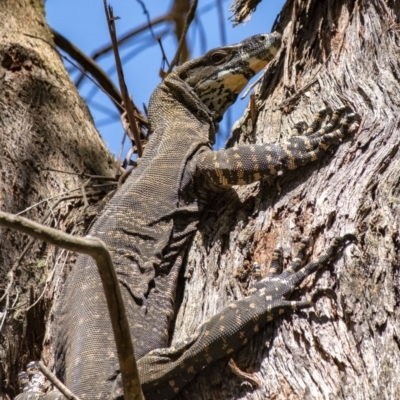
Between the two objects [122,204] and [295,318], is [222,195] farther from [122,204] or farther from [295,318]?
[295,318]

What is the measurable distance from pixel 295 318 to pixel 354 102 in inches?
80.2

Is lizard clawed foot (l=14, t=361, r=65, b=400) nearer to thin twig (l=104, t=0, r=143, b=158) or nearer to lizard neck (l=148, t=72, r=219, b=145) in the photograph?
thin twig (l=104, t=0, r=143, b=158)

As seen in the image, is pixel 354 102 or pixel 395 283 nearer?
pixel 395 283

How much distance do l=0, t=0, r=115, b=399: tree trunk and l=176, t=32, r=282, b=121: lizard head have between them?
1.19 meters

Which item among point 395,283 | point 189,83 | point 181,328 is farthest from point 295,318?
point 189,83

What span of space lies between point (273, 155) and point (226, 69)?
5.81ft

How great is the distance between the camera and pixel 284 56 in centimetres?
707

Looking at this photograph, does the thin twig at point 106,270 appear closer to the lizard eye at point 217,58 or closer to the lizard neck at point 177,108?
the lizard neck at point 177,108

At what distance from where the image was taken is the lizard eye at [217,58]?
24.5 feet

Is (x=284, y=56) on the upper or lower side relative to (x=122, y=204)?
upper

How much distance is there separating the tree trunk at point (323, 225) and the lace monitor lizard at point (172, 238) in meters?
0.12

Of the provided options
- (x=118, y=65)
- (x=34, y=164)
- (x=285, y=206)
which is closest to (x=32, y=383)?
(x=34, y=164)

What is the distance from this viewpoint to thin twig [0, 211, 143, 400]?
2.87m

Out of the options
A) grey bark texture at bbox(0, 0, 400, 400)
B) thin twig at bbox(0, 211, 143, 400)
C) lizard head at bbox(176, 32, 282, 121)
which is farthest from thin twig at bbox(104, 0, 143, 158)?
thin twig at bbox(0, 211, 143, 400)
